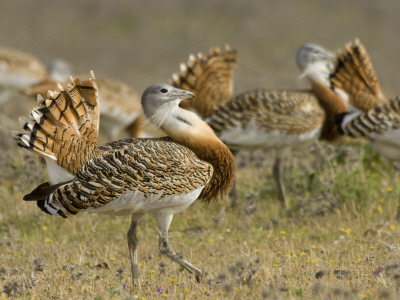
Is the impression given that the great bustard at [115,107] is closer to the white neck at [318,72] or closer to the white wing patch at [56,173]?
the white neck at [318,72]

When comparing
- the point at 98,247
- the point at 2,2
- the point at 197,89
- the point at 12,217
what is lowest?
the point at 98,247

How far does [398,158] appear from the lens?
5426 mm

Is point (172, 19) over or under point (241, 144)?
over

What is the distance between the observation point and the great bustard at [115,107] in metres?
8.39

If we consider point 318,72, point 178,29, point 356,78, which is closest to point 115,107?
point 318,72

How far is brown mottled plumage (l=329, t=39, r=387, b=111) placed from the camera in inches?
241

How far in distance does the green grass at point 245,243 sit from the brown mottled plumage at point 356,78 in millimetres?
552

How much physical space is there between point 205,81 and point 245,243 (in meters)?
1.98

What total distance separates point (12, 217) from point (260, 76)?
9.92m

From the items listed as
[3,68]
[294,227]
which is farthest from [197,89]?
[3,68]

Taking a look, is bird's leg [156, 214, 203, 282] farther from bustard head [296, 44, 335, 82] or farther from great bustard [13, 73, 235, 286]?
bustard head [296, 44, 335, 82]

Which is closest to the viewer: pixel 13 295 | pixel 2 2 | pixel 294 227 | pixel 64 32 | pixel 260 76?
pixel 13 295

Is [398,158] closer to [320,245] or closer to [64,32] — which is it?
[320,245]

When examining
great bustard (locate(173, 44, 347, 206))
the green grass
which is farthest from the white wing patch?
great bustard (locate(173, 44, 347, 206))
